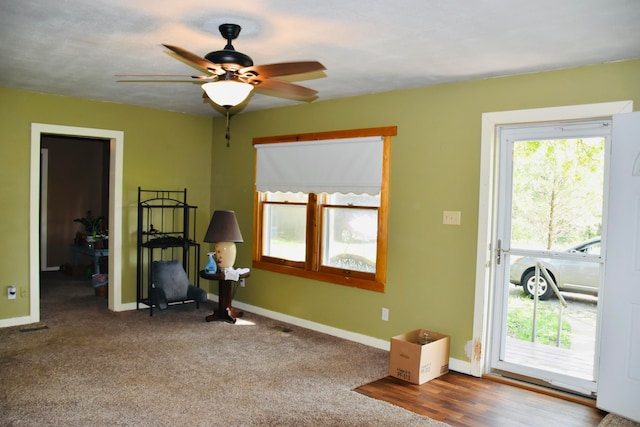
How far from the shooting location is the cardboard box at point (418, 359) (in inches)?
156

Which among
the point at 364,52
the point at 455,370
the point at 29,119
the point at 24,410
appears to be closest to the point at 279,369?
the point at 455,370

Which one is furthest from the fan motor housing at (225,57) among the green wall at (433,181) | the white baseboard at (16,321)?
the white baseboard at (16,321)

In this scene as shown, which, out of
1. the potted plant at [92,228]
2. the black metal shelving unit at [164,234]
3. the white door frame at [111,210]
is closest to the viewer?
the white door frame at [111,210]

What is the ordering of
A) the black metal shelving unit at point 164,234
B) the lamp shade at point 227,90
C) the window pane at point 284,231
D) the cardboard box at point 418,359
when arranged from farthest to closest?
the black metal shelving unit at point 164,234
the window pane at point 284,231
the cardboard box at point 418,359
the lamp shade at point 227,90

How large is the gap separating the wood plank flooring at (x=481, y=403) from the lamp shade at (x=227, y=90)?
2.29m

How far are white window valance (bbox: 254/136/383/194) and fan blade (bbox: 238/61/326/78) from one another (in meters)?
2.05

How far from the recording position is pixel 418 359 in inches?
155

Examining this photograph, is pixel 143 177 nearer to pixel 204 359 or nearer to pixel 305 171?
pixel 305 171

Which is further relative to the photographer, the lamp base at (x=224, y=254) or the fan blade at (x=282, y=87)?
the lamp base at (x=224, y=254)

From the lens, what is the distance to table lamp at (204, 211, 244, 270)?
18.4ft

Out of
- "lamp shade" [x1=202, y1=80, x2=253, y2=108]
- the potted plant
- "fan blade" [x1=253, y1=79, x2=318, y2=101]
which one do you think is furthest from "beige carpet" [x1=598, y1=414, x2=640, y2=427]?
the potted plant

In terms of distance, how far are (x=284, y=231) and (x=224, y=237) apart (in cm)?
71

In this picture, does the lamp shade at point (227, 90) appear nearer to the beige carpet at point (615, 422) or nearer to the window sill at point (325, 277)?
the window sill at point (325, 277)

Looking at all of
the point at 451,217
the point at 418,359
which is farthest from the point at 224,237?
the point at 418,359
